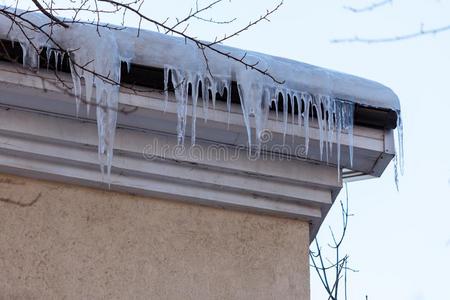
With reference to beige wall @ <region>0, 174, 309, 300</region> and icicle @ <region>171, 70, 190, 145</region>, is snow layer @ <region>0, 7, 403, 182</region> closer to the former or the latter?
icicle @ <region>171, 70, 190, 145</region>

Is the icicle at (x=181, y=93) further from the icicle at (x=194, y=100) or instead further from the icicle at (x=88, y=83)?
the icicle at (x=88, y=83)

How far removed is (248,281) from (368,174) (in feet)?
2.24

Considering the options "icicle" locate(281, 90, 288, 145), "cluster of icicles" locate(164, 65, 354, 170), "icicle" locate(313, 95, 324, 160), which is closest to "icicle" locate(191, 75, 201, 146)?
"cluster of icicles" locate(164, 65, 354, 170)

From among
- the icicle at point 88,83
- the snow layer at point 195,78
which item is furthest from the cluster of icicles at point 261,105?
the icicle at point 88,83

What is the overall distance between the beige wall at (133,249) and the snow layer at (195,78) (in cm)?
23

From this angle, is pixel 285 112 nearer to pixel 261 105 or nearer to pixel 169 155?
pixel 261 105

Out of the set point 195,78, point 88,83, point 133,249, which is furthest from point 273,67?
point 133,249

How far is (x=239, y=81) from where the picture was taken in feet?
11.9

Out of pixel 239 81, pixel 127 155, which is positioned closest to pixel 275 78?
pixel 239 81

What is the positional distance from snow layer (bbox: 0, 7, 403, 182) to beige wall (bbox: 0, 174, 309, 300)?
23cm

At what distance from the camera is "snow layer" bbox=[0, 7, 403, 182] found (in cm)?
340

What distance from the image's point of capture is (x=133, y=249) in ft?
11.8

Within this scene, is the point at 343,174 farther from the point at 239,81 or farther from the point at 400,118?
the point at 239,81

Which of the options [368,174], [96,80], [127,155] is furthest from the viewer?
[368,174]
